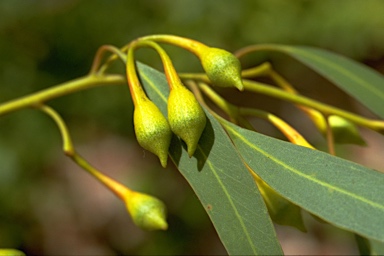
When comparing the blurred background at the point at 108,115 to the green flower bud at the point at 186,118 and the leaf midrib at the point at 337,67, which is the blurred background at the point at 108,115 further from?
the green flower bud at the point at 186,118

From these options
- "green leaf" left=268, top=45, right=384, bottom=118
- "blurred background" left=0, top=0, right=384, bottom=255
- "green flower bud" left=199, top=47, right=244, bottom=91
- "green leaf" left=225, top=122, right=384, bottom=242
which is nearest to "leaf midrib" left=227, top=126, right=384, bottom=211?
"green leaf" left=225, top=122, right=384, bottom=242

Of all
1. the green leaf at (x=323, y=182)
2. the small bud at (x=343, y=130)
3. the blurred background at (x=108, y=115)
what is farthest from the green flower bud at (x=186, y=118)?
the blurred background at (x=108, y=115)

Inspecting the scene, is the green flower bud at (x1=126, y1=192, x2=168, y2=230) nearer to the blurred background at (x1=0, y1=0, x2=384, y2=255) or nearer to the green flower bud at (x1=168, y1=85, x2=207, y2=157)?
the green flower bud at (x1=168, y1=85, x2=207, y2=157)

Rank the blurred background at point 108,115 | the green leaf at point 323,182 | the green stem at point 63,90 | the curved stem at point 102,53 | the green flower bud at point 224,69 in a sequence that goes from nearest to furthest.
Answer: the green leaf at point 323,182
the green flower bud at point 224,69
the curved stem at point 102,53
the green stem at point 63,90
the blurred background at point 108,115

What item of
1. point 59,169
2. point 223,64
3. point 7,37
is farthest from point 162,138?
point 59,169

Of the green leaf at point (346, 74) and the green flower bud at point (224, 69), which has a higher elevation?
the green flower bud at point (224, 69)

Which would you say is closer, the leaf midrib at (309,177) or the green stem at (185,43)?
the leaf midrib at (309,177)

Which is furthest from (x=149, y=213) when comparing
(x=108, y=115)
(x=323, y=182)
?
(x=108, y=115)

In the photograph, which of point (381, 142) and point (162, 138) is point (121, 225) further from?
point (162, 138)
